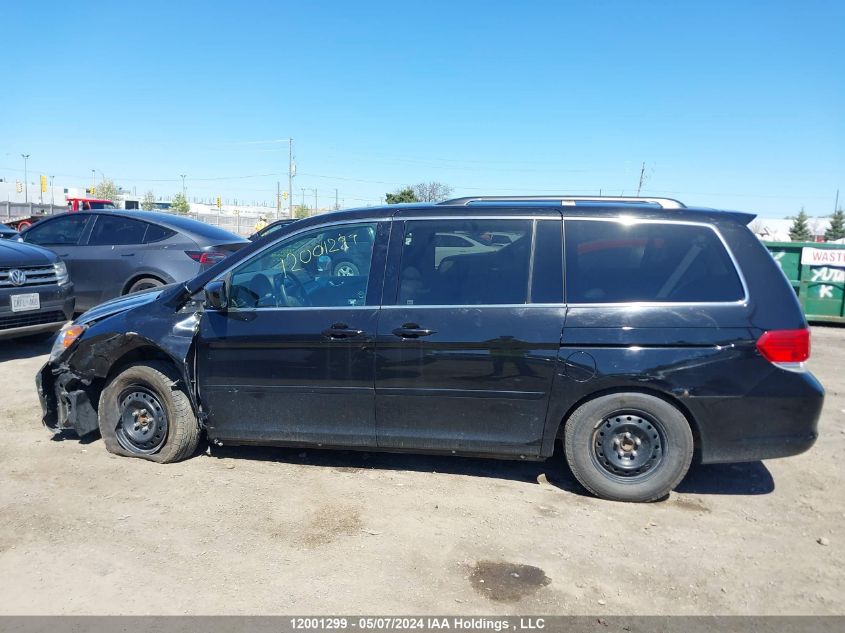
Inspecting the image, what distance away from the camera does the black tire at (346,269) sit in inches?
174

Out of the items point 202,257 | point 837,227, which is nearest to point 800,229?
point 837,227

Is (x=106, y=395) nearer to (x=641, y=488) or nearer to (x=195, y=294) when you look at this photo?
(x=195, y=294)

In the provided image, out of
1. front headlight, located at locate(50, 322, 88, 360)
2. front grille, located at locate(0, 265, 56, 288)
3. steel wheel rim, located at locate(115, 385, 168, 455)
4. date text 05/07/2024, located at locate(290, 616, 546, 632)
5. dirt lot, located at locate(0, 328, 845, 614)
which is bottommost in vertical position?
date text 05/07/2024, located at locate(290, 616, 546, 632)

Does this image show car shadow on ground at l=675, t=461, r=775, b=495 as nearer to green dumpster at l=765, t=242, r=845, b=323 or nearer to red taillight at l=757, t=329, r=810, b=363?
red taillight at l=757, t=329, r=810, b=363

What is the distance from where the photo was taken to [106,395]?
4.78 metres

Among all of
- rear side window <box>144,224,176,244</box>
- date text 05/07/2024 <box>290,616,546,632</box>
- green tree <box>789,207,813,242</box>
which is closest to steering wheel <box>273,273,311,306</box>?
date text 05/07/2024 <box>290,616,546,632</box>

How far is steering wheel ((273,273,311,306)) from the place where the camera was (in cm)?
444

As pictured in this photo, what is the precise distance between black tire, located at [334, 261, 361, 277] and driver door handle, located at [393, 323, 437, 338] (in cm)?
53

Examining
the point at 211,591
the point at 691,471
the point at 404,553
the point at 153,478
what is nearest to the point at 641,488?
the point at 691,471

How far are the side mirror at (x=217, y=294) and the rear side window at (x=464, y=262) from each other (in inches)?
47.7

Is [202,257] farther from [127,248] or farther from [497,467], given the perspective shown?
[497,467]

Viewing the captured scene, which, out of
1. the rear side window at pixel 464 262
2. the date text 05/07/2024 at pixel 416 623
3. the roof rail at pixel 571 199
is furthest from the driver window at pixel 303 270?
the date text 05/07/2024 at pixel 416 623

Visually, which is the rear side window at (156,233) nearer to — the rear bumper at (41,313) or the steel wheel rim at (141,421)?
the rear bumper at (41,313)

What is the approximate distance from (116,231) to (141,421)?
Answer: 203 inches
